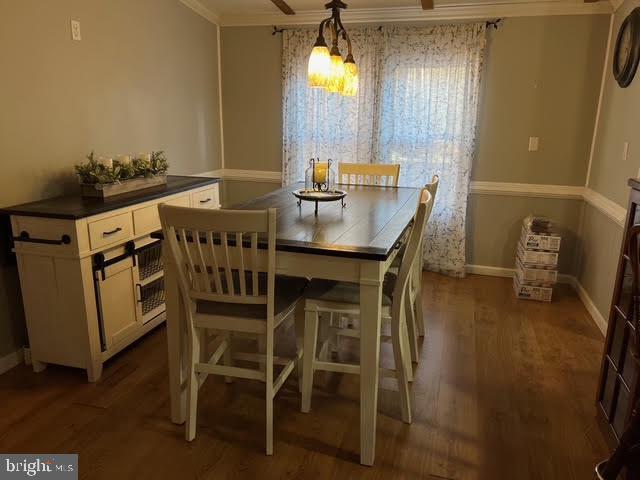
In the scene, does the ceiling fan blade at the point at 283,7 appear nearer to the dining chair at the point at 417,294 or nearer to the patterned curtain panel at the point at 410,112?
the patterned curtain panel at the point at 410,112

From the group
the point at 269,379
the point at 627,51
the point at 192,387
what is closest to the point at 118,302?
the point at 192,387

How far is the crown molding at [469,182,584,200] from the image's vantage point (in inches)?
151

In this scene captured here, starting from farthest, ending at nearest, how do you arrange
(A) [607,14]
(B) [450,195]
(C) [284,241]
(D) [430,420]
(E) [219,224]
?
(B) [450,195] < (A) [607,14] < (D) [430,420] < (C) [284,241] < (E) [219,224]

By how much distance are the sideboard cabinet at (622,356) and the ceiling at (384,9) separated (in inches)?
92.6

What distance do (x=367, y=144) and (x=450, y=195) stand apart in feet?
2.84

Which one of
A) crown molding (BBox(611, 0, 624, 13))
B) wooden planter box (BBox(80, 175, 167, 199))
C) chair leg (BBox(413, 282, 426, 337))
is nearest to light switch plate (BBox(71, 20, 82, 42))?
wooden planter box (BBox(80, 175, 167, 199))

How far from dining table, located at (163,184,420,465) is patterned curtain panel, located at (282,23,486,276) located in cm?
186

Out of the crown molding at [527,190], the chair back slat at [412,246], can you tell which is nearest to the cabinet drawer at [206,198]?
the chair back slat at [412,246]

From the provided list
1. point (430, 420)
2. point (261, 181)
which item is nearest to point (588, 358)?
point (430, 420)

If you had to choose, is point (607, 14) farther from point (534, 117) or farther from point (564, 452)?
point (564, 452)

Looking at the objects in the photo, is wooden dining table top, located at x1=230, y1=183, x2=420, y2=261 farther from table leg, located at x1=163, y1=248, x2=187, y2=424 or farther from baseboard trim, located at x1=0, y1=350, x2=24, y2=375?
baseboard trim, located at x1=0, y1=350, x2=24, y2=375

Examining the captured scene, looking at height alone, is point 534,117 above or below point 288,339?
above

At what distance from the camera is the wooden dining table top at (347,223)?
1.76 meters

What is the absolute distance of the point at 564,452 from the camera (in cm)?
193
